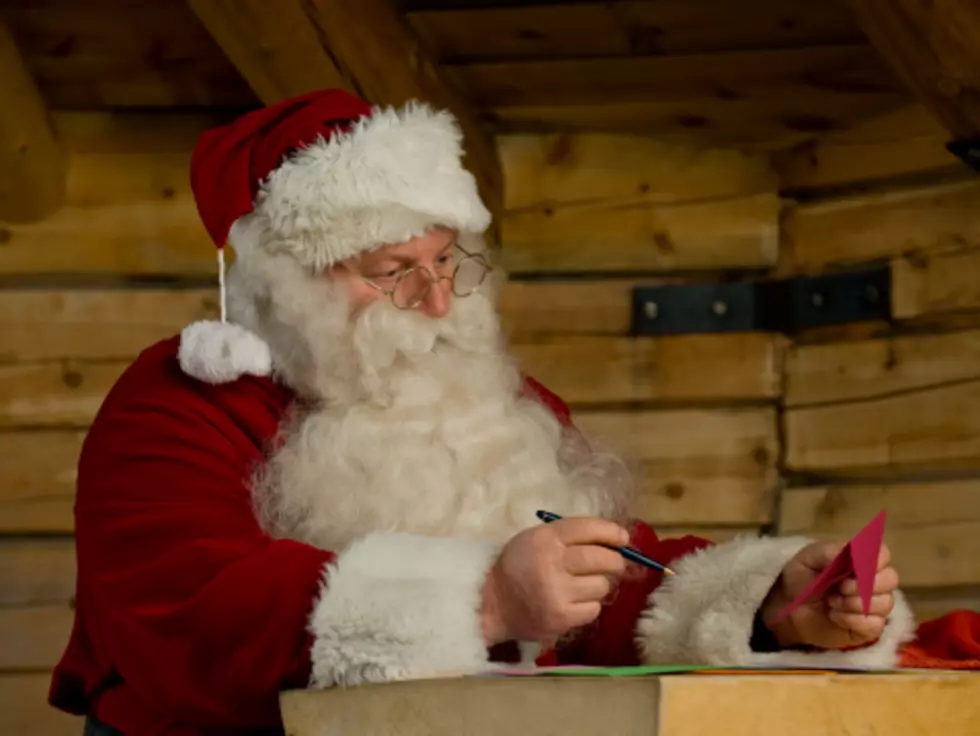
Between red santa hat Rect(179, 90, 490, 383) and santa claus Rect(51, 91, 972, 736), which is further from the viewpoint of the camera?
red santa hat Rect(179, 90, 490, 383)

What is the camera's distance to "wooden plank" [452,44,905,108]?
7.57ft

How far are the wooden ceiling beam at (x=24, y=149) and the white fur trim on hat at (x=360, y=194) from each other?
2.78 feet

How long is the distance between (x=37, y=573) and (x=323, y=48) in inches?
42.1

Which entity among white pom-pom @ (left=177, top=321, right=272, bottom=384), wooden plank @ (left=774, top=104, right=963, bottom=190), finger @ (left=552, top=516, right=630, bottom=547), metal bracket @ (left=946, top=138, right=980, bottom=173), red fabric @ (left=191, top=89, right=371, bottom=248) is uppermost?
wooden plank @ (left=774, top=104, right=963, bottom=190)

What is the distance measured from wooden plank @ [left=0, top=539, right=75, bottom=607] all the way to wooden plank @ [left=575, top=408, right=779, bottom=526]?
3.07ft

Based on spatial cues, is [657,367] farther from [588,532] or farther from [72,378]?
[588,532]

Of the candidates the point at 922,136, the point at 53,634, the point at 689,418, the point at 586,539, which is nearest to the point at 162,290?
the point at 53,634

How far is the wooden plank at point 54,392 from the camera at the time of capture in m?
2.62

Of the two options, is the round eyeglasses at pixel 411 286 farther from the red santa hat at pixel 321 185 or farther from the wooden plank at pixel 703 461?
the wooden plank at pixel 703 461

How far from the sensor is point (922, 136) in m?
2.40

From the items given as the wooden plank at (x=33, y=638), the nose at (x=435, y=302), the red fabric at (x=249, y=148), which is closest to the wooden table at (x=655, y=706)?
the nose at (x=435, y=302)

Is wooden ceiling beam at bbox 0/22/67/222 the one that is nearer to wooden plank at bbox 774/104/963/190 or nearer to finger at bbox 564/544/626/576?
wooden plank at bbox 774/104/963/190

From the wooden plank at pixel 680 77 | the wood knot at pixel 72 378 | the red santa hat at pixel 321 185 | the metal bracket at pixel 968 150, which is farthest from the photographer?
the wood knot at pixel 72 378

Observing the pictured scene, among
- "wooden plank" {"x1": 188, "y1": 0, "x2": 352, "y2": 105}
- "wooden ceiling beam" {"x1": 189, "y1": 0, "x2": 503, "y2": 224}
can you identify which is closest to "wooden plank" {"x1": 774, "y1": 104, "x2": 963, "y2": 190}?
"wooden ceiling beam" {"x1": 189, "y1": 0, "x2": 503, "y2": 224}
